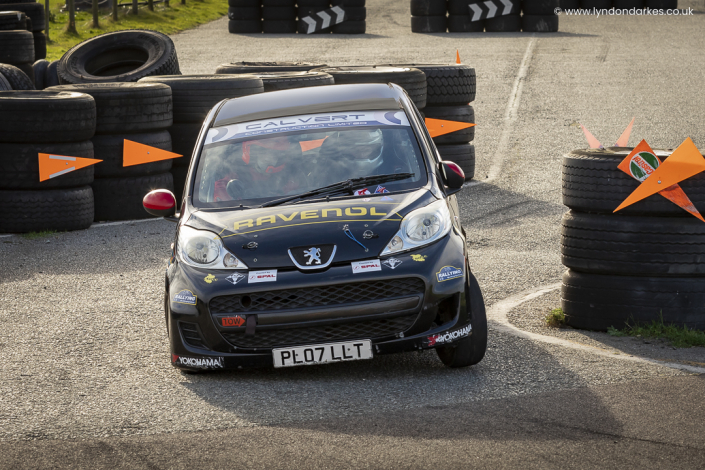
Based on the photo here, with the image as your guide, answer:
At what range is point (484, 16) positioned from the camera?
1271 inches

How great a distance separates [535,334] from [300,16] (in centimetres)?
2863

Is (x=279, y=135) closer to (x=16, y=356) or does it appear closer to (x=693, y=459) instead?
(x=16, y=356)

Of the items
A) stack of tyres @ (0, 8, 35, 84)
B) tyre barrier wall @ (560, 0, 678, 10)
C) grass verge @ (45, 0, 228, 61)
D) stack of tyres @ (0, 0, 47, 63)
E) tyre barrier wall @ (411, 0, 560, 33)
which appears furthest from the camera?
tyre barrier wall @ (560, 0, 678, 10)

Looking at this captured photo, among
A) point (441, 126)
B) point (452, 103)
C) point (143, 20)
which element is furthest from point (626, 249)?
point (143, 20)

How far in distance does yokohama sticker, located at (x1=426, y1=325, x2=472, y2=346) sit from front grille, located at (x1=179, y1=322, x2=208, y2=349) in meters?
1.32

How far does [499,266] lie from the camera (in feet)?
28.0

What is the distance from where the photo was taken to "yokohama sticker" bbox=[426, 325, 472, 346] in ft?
17.1

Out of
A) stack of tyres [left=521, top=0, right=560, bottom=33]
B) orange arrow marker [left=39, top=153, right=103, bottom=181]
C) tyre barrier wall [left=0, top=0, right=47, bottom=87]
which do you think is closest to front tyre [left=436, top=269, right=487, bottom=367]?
orange arrow marker [left=39, top=153, right=103, bottom=181]

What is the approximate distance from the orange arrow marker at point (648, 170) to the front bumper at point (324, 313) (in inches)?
56.1

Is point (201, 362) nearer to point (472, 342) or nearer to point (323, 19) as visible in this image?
point (472, 342)

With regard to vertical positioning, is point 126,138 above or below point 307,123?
below

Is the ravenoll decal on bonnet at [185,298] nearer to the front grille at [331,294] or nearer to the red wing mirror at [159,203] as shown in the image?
the front grille at [331,294]

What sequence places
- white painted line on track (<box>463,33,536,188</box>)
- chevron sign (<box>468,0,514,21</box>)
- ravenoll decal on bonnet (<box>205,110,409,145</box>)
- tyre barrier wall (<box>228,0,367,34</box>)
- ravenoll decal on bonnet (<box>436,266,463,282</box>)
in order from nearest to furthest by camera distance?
ravenoll decal on bonnet (<box>436,266,463,282</box>)
ravenoll decal on bonnet (<box>205,110,409,145</box>)
white painted line on track (<box>463,33,536,188</box>)
chevron sign (<box>468,0,514,21</box>)
tyre barrier wall (<box>228,0,367,34</box>)

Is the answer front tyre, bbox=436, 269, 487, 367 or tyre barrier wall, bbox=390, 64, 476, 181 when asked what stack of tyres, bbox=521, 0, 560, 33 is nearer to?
tyre barrier wall, bbox=390, 64, 476, 181
